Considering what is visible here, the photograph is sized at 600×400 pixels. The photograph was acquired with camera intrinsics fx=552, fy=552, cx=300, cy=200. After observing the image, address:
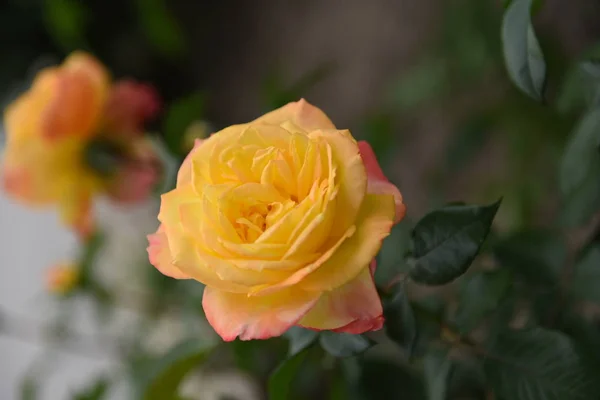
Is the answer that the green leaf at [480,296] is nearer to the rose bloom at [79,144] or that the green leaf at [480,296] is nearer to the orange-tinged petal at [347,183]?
the orange-tinged petal at [347,183]

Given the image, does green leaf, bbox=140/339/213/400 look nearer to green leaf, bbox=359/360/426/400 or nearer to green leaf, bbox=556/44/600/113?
green leaf, bbox=359/360/426/400

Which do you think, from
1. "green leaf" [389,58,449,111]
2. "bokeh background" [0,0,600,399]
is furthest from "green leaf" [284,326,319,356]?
"green leaf" [389,58,449,111]

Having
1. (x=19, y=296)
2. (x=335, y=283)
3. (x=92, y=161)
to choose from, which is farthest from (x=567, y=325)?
(x=19, y=296)

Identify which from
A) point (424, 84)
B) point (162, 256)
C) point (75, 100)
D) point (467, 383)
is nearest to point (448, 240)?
Answer: point (162, 256)

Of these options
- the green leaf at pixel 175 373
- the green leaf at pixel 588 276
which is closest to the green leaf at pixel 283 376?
the green leaf at pixel 175 373

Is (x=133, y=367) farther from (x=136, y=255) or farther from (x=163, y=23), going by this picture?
(x=163, y=23)
